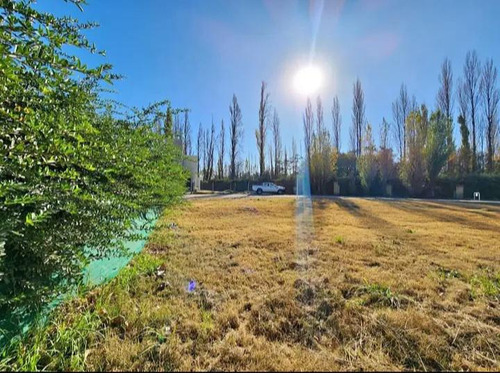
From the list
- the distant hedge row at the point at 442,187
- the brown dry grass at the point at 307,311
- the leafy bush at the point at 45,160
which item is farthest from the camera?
the distant hedge row at the point at 442,187

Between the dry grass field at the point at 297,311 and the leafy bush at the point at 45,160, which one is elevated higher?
the leafy bush at the point at 45,160

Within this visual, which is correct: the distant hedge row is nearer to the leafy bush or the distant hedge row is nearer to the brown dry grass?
the brown dry grass

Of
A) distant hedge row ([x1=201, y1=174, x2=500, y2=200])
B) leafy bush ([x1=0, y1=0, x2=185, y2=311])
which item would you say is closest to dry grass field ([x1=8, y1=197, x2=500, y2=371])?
leafy bush ([x1=0, y1=0, x2=185, y2=311])

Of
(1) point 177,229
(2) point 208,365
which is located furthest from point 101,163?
(1) point 177,229

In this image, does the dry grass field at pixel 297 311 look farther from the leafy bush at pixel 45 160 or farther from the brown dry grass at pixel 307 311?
the leafy bush at pixel 45 160

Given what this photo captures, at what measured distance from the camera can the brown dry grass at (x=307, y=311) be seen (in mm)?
1420

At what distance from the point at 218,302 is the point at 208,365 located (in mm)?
726

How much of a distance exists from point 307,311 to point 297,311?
8cm

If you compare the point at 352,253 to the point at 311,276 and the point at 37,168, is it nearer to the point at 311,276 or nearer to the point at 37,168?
the point at 311,276

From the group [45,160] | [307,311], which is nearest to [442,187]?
[307,311]

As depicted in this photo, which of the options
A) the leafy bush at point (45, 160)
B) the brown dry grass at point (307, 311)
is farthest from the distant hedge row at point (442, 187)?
the leafy bush at point (45, 160)

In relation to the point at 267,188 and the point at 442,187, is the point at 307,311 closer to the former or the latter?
the point at 442,187

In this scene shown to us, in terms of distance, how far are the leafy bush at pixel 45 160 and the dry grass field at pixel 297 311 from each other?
1.58ft

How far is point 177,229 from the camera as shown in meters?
5.09
